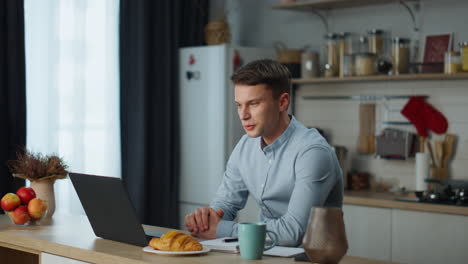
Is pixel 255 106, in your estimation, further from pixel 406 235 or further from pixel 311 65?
pixel 311 65

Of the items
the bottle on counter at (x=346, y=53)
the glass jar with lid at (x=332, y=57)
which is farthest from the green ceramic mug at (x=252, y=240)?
the glass jar with lid at (x=332, y=57)

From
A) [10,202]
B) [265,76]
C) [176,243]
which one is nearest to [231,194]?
[265,76]

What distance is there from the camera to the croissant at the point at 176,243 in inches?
79.4

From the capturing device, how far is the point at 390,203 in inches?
150

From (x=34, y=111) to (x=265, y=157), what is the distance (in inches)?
82.6

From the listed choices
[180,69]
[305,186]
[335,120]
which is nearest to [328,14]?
[335,120]

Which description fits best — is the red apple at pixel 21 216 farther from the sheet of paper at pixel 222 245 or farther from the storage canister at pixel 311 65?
the storage canister at pixel 311 65

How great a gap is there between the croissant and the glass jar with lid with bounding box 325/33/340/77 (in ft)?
8.89

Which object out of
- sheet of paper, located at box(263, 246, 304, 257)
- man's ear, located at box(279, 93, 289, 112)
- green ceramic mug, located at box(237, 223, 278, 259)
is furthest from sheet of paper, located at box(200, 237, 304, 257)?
man's ear, located at box(279, 93, 289, 112)

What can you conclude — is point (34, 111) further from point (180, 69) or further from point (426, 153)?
point (426, 153)

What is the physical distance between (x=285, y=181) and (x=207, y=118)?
2.38 meters

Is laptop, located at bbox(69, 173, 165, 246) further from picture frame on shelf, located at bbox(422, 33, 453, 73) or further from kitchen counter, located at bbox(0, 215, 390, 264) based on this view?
picture frame on shelf, located at bbox(422, 33, 453, 73)

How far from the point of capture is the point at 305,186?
2252 millimetres

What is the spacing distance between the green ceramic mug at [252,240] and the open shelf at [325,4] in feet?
9.15
